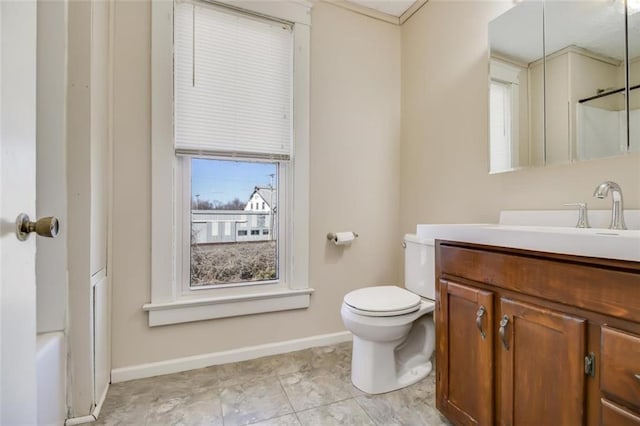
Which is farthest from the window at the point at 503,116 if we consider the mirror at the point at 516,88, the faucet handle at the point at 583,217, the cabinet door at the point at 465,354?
the cabinet door at the point at 465,354

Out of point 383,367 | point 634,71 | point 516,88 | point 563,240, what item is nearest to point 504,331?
point 563,240

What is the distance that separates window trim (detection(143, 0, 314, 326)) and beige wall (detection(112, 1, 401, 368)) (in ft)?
0.15

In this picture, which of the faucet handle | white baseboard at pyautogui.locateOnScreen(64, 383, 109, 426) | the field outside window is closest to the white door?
white baseboard at pyautogui.locateOnScreen(64, 383, 109, 426)

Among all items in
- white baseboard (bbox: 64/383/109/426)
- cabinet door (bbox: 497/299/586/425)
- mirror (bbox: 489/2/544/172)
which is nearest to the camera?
cabinet door (bbox: 497/299/586/425)

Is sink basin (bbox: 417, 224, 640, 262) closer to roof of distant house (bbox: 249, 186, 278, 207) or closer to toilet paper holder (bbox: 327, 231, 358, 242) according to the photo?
toilet paper holder (bbox: 327, 231, 358, 242)

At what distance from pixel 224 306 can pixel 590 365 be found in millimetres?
1679

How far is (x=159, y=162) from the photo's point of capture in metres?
1.74

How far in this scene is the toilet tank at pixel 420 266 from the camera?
68.7 inches

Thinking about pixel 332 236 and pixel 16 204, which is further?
pixel 332 236

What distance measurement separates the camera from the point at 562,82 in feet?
4.56

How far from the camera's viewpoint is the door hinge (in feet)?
2.61

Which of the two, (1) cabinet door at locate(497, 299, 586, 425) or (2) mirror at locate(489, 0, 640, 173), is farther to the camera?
(2) mirror at locate(489, 0, 640, 173)

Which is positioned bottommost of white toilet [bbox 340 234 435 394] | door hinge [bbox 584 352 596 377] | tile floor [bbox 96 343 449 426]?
tile floor [bbox 96 343 449 426]

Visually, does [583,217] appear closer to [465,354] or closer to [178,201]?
[465,354]
